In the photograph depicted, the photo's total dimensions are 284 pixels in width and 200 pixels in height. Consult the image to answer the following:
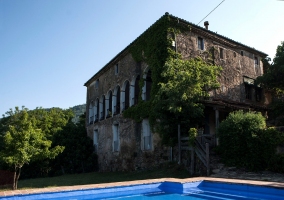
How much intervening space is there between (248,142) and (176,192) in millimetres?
4868

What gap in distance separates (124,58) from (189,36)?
5671mm

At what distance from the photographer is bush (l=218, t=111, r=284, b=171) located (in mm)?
10562

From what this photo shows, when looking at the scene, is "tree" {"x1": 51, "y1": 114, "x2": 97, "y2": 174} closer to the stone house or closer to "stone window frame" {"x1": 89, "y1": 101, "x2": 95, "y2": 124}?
the stone house

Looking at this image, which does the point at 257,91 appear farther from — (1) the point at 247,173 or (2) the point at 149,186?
(2) the point at 149,186

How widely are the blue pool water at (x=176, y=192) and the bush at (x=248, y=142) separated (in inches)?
144

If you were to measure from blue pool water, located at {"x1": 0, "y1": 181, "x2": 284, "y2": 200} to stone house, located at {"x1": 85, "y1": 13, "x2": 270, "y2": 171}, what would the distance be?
555cm

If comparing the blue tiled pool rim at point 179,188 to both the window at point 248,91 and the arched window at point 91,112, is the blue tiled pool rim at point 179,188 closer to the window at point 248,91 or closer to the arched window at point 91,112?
the window at point 248,91

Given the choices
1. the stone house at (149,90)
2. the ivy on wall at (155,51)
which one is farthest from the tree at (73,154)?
the ivy on wall at (155,51)

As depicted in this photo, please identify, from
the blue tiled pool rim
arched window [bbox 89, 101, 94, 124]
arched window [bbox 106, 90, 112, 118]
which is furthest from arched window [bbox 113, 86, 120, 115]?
the blue tiled pool rim

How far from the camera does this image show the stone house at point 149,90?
53.8ft

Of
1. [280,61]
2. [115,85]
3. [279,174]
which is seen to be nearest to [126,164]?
[115,85]

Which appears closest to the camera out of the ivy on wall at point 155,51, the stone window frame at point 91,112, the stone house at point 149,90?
the ivy on wall at point 155,51

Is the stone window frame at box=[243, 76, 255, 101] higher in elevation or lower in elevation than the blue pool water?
higher

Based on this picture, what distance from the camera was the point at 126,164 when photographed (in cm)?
1878
